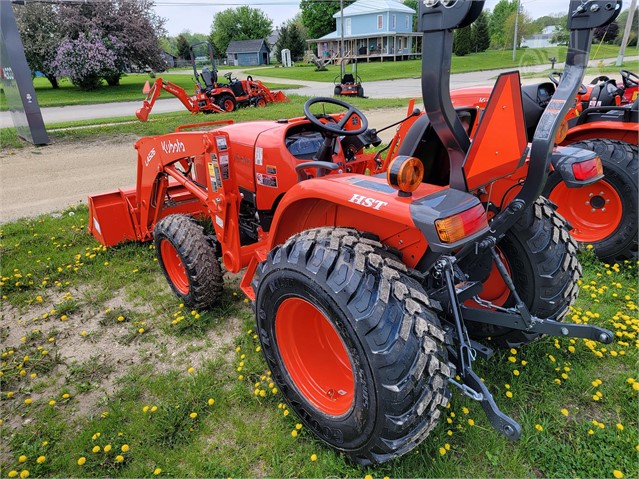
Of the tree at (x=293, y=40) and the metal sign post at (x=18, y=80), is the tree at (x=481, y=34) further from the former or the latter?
the tree at (x=293, y=40)

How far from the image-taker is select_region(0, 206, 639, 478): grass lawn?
2199mm

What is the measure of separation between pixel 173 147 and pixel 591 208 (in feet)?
12.5

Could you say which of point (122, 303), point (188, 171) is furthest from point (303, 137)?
point (122, 303)

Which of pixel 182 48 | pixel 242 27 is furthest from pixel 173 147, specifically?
pixel 242 27

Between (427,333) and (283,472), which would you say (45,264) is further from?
(427,333)

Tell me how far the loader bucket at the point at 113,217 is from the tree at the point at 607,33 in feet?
13.4

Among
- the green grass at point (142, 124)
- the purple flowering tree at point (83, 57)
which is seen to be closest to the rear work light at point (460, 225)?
the green grass at point (142, 124)

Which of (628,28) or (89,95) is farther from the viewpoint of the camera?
(89,95)

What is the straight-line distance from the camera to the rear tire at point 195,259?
10.6 feet

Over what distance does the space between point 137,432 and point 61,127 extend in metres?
12.8

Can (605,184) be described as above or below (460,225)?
below

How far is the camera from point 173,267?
3.75m

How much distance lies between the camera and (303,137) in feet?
10.4

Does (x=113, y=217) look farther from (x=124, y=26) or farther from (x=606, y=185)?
(x=124, y=26)
